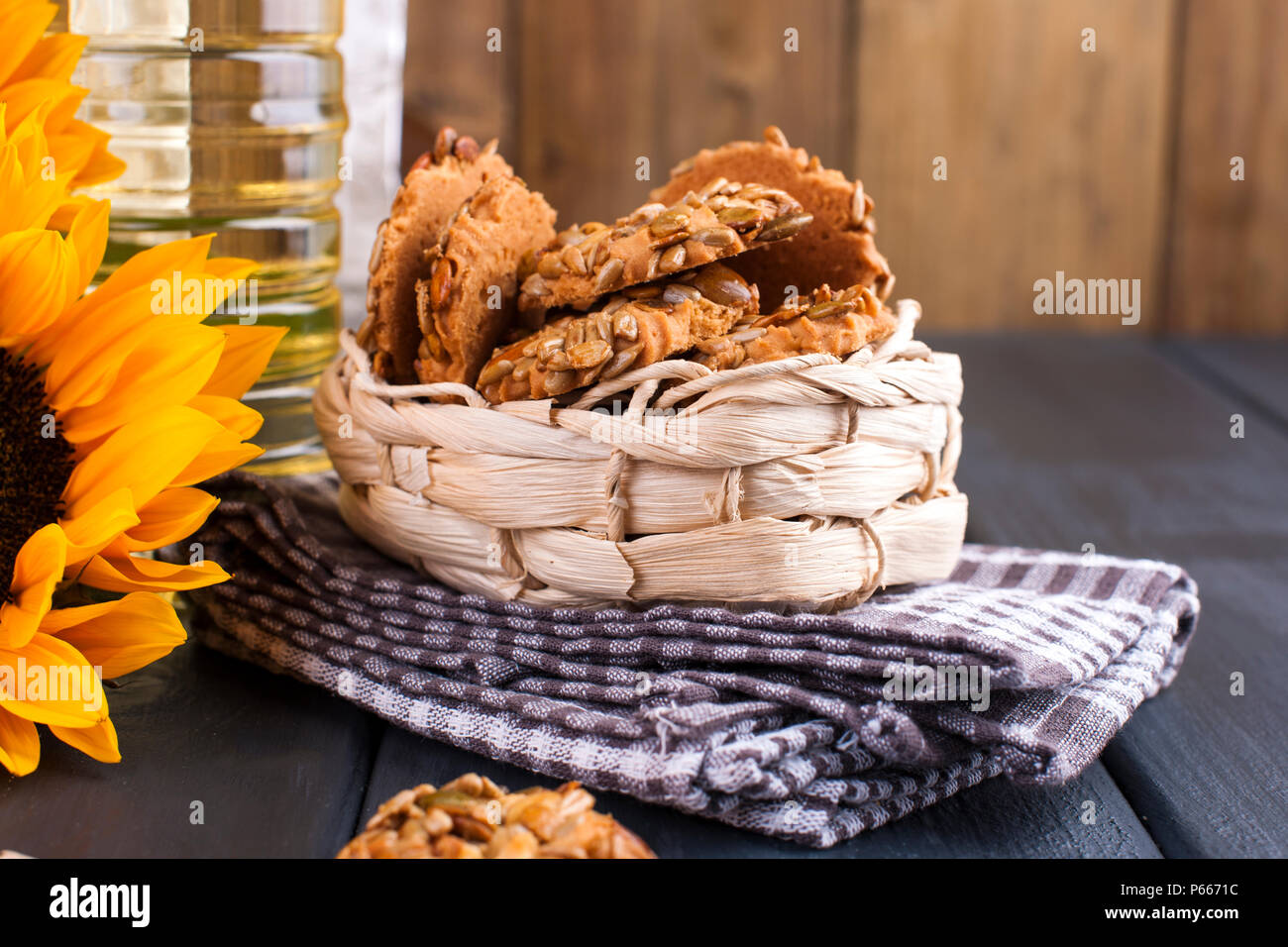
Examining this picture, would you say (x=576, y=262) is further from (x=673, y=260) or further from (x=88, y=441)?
(x=88, y=441)

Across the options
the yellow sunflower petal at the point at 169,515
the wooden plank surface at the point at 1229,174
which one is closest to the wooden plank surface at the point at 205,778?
the yellow sunflower petal at the point at 169,515

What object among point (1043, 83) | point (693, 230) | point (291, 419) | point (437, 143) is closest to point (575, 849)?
point (693, 230)

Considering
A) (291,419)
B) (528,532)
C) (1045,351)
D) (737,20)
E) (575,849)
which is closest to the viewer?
(575,849)

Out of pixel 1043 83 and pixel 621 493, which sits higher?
pixel 1043 83

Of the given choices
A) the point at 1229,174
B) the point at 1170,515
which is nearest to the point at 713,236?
the point at 1170,515

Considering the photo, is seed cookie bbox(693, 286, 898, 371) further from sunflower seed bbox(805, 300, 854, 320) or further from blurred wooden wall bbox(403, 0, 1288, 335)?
blurred wooden wall bbox(403, 0, 1288, 335)

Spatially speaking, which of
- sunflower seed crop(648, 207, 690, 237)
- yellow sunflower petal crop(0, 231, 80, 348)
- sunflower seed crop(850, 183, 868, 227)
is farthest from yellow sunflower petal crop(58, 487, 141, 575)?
sunflower seed crop(850, 183, 868, 227)

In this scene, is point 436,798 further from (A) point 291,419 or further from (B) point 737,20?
(B) point 737,20
